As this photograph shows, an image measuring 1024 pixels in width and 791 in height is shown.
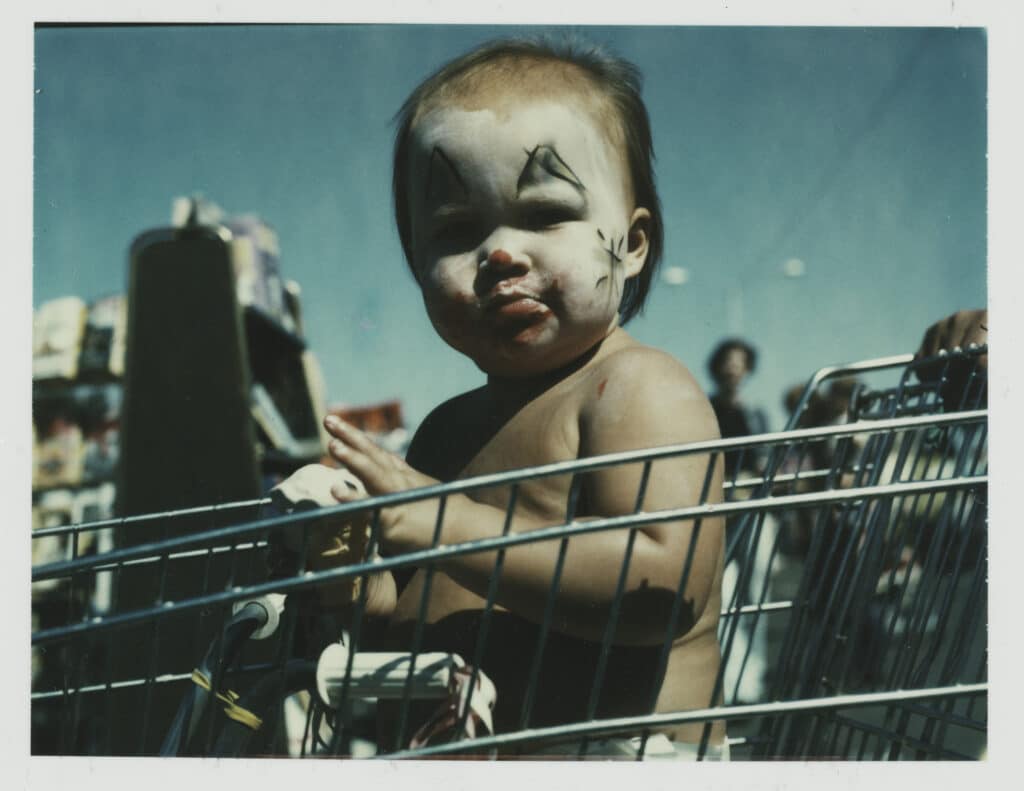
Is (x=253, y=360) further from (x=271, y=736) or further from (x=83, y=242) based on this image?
(x=271, y=736)

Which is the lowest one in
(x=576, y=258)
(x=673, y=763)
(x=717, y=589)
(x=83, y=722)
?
(x=83, y=722)

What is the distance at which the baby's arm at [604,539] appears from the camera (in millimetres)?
1298

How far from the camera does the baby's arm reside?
4.26 ft

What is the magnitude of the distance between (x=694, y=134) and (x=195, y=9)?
0.96 metres

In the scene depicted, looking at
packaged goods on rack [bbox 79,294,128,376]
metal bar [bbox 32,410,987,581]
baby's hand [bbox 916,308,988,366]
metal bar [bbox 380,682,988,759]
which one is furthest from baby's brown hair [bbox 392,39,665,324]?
packaged goods on rack [bbox 79,294,128,376]

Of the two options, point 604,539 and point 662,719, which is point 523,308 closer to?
point 604,539

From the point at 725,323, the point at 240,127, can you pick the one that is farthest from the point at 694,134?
the point at 240,127

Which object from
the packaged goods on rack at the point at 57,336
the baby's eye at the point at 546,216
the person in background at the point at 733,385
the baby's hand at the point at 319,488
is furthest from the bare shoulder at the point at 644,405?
the packaged goods on rack at the point at 57,336

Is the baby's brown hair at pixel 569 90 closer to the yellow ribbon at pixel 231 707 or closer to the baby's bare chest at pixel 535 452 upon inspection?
the baby's bare chest at pixel 535 452

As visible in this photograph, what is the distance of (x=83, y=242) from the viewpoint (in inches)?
82.3

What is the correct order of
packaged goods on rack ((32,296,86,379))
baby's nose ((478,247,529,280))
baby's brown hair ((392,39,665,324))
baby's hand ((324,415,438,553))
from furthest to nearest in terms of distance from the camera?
packaged goods on rack ((32,296,86,379)), baby's brown hair ((392,39,665,324)), baby's nose ((478,247,529,280)), baby's hand ((324,415,438,553))

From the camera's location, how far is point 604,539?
4.29 feet

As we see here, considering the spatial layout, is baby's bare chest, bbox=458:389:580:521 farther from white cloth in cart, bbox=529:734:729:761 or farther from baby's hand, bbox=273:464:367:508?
white cloth in cart, bbox=529:734:729:761

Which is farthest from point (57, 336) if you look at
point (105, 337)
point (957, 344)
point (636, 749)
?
point (957, 344)
